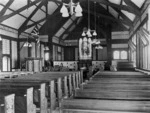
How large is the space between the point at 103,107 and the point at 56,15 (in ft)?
44.8

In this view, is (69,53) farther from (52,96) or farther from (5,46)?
(52,96)

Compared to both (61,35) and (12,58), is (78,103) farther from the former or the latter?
(61,35)

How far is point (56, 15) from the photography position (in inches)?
Result: 602

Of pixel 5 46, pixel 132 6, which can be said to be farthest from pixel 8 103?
pixel 5 46

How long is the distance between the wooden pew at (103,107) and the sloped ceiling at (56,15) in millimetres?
7125

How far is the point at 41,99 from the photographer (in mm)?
3664

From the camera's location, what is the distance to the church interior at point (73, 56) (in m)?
3.23

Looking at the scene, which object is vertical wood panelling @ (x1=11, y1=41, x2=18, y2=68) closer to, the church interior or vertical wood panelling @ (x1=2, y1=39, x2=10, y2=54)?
the church interior

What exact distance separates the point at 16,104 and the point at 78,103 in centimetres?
104

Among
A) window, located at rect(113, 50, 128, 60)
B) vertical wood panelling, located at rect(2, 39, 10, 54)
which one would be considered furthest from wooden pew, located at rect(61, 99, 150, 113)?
window, located at rect(113, 50, 128, 60)

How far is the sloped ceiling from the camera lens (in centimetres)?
1049

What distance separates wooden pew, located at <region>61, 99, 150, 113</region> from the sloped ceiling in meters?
7.13

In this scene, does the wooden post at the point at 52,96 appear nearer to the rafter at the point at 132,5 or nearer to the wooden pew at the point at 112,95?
the wooden pew at the point at 112,95

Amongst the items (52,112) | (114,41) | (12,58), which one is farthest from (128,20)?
(52,112)
